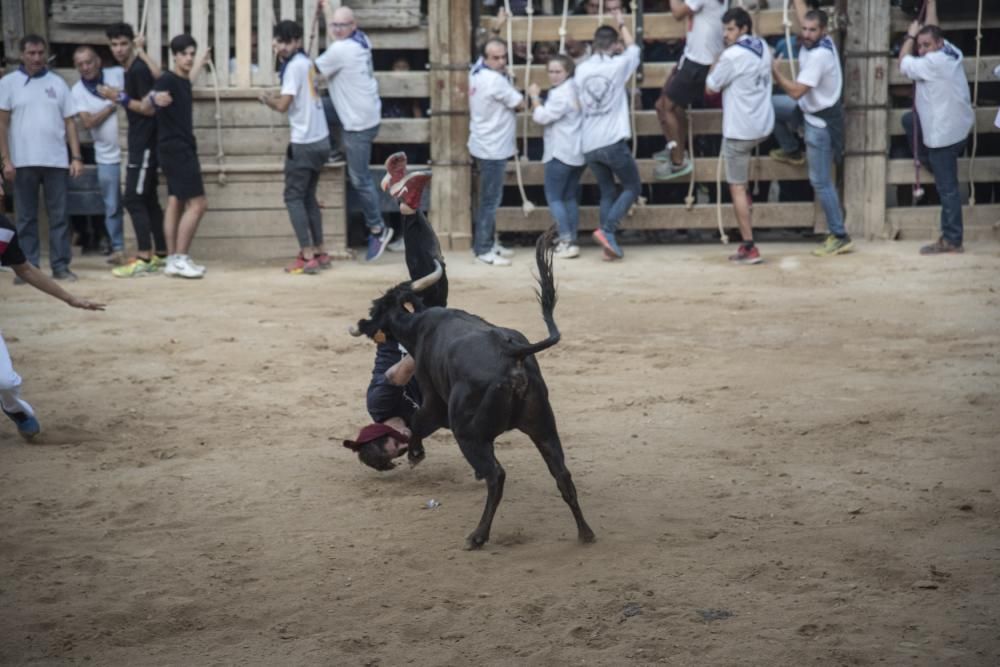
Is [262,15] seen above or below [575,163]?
above

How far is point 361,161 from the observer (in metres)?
13.4

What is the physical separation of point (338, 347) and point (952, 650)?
241 inches

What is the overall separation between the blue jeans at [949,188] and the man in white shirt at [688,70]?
2.31 meters

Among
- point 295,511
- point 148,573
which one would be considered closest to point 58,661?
point 148,573

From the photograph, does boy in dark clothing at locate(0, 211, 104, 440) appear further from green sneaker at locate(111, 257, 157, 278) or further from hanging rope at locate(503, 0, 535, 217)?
hanging rope at locate(503, 0, 535, 217)

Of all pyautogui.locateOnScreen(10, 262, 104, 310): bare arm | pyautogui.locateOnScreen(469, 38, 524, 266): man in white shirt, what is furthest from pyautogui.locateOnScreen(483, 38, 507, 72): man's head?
pyautogui.locateOnScreen(10, 262, 104, 310): bare arm

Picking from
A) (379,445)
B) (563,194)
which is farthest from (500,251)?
(379,445)

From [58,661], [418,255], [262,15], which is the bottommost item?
[58,661]

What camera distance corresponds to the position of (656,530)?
19.5ft

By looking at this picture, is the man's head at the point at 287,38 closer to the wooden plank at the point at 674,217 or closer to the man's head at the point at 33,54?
the man's head at the point at 33,54

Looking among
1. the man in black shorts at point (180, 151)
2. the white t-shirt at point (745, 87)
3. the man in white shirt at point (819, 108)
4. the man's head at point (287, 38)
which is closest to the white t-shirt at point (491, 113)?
the man's head at point (287, 38)

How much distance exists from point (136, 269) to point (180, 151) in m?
1.23

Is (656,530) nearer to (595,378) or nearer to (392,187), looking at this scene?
(392,187)

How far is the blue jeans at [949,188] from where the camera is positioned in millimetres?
12789
